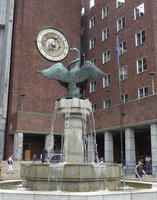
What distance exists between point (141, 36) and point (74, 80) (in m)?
23.1

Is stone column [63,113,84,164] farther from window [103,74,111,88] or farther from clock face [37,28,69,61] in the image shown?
clock face [37,28,69,61]

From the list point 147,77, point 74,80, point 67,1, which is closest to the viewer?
point 74,80

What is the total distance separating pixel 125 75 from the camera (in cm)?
4103

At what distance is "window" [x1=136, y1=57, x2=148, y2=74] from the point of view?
123ft

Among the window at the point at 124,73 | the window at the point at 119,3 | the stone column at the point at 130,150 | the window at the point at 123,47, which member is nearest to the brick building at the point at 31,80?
the window at the point at 119,3

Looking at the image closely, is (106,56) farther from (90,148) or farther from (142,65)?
(90,148)

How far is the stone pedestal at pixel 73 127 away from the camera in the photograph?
16750 millimetres

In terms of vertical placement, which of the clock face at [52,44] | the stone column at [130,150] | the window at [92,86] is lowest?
the stone column at [130,150]

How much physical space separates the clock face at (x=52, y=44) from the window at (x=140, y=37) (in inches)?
505

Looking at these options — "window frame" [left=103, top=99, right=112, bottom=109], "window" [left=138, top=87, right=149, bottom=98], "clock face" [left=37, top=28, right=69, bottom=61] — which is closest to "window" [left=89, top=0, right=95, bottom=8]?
"clock face" [left=37, top=28, right=69, bottom=61]

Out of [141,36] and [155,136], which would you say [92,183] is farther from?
[141,36]

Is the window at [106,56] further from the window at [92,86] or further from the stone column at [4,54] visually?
the stone column at [4,54]

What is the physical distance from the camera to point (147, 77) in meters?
36.9

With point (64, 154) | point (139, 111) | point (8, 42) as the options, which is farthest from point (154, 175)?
point (8, 42)
